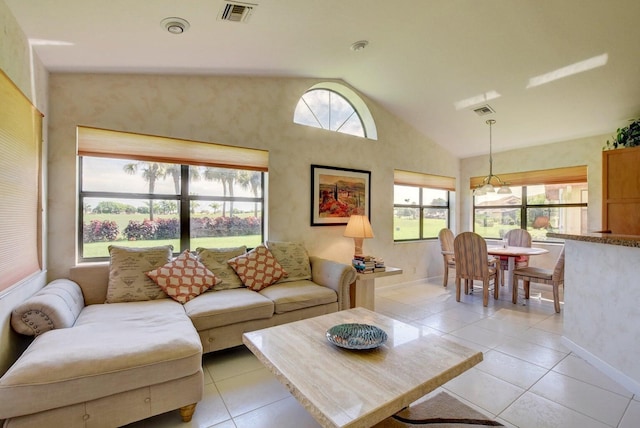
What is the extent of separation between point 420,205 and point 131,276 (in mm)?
4633

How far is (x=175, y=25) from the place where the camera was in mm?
2285

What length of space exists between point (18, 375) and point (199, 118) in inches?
103

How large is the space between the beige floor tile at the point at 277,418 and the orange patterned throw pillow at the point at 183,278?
121 cm

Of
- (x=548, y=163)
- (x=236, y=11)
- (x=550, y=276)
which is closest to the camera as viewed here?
(x=236, y=11)

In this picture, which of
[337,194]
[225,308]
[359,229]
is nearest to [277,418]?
[225,308]

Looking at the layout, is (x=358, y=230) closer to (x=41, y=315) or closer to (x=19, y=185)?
(x=41, y=315)

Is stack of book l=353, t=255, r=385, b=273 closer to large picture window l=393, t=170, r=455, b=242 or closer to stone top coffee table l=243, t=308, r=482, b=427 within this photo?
large picture window l=393, t=170, r=455, b=242

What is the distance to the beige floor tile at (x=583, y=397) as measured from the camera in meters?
1.90

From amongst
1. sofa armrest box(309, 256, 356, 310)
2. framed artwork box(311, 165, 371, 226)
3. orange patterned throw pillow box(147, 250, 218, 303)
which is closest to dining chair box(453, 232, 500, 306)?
framed artwork box(311, 165, 371, 226)

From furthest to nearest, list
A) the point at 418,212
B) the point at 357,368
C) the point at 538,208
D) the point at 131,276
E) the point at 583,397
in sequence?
the point at 418,212, the point at 538,208, the point at 131,276, the point at 583,397, the point at 357,368

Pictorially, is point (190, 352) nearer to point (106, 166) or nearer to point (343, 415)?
point (343, 415)

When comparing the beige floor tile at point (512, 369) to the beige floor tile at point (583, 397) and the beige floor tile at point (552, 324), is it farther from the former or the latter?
the beige floor tile at point (552, 324)

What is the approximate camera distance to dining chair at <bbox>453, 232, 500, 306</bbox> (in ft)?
13.6

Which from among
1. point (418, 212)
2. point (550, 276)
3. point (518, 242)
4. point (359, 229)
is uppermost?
point (418, 212)
